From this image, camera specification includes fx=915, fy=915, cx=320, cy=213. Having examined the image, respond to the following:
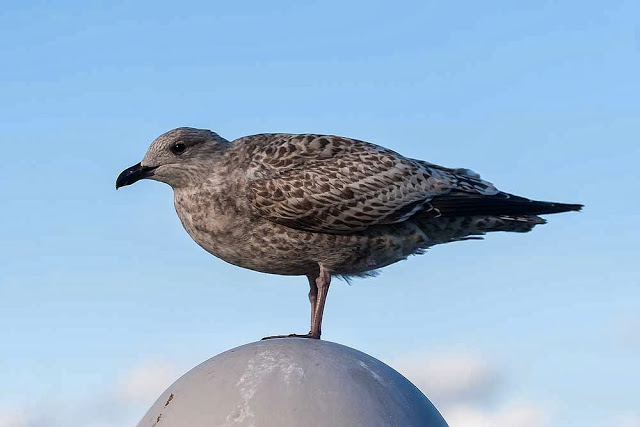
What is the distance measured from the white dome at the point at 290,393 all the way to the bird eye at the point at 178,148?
11.9 ft

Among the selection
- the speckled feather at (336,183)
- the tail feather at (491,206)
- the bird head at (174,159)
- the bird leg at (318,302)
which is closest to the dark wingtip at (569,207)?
the tail feather at (491,206)

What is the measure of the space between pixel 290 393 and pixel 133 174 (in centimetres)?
461

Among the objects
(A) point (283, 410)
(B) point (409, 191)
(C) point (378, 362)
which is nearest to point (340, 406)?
(A) point (283, 410)

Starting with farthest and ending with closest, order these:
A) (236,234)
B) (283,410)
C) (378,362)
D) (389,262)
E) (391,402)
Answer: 1. (389,262)
2. (236,234)
3. (378,362)
4. (391,402)
5. (283,410)

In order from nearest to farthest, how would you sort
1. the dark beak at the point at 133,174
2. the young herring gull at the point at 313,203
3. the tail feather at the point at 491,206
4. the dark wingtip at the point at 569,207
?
1. the young herring gull at the point at 313,203
2. the dark beak at the point at 133,174
3. the tail feather at the point at 491,206
4. the dark wingtip at the point at 569,207

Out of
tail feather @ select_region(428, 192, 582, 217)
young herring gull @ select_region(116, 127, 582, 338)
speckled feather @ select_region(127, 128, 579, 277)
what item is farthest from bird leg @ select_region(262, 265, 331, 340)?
tail feather @ select_region(428, 192, 582, 217)

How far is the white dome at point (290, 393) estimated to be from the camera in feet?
25.4

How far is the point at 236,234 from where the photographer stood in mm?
11070

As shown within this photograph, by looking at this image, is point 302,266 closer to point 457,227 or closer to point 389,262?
point 389,262

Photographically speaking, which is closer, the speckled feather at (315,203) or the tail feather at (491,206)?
the speckled feather at (315,203)

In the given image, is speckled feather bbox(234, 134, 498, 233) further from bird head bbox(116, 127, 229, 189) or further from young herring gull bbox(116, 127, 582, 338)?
bird head bbox(116, 127, 229, 189)

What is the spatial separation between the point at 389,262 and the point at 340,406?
4239 millimetres

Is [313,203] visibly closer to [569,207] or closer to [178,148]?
[178,148]

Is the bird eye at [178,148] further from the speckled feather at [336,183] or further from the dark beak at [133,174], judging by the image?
the speckled feather at [336,183]
